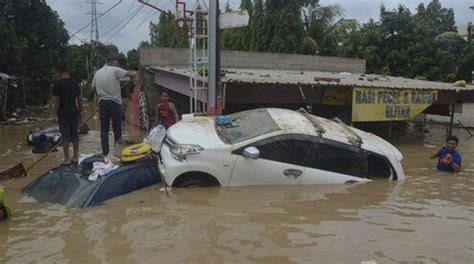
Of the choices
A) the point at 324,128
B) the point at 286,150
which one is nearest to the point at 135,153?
the point at 286,150

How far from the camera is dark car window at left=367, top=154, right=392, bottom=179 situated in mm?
7623

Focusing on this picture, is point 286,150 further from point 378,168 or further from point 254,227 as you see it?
point 254,227

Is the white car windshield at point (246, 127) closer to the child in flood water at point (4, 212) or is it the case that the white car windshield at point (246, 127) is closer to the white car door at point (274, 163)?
the white car door at point (274, 163)

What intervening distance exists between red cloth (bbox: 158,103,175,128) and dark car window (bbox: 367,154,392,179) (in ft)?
14.7

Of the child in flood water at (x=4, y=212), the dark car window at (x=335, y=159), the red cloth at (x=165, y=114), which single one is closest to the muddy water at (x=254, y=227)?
the child in flood water at (x=4, y=212)

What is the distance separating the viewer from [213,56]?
10.8 meters

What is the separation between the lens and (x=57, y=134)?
12227mm

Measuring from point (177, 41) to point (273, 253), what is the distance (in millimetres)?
36389

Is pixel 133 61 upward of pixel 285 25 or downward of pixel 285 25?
downward

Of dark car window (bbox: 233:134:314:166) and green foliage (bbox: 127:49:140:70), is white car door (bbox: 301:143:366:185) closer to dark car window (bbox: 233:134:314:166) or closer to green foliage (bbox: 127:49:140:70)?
dark car window (bbox: 233:134:314:166)

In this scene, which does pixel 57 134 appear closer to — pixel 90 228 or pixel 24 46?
pixel 90 228

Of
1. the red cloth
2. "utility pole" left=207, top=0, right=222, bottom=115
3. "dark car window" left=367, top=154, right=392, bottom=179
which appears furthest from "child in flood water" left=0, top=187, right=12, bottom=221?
"utility pole" left=207, top=0, right=222, bottom=115

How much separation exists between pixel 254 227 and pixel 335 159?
2.39 meters

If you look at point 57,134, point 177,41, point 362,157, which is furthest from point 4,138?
point 177,41
